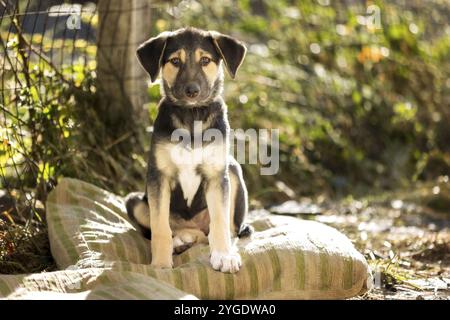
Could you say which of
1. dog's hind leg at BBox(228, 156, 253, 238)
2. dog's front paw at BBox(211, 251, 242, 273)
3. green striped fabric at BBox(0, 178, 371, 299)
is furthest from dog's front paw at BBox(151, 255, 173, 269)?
dog's hind leg at BBox(228, 156, 253, 238)

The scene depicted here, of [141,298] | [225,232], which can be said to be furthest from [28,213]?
[141,298]

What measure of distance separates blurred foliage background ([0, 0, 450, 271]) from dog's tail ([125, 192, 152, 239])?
44.4 inches

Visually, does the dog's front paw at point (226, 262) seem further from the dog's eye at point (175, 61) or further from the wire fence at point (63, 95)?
the wire fence at point (63, 95)

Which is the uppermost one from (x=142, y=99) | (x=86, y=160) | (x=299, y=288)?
(x=142, y=99)

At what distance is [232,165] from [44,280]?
5.23 feet

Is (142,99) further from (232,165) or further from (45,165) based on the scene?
(232,165)

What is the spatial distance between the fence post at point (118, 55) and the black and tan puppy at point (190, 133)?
2.10 meters

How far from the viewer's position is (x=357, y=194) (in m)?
8.65

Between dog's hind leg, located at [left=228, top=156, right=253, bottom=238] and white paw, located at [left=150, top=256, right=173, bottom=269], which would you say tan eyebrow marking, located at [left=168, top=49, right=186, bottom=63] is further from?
white paw, located at [left=150, top=256, right=173, bottom=269]

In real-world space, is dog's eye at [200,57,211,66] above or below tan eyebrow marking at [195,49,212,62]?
below

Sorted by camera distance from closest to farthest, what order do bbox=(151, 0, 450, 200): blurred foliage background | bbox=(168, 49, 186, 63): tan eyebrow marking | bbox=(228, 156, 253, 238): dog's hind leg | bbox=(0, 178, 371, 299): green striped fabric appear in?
1. bbox=(0, 178, 371, 299): green striped fabric
2. bbox=(168, 49, 186, 63): tan eyebrow marking
3. bbox=(228, 156, 253, 238): dog's hind leg
4. bbox=(151, 0, 450, 200): blurred foliage background

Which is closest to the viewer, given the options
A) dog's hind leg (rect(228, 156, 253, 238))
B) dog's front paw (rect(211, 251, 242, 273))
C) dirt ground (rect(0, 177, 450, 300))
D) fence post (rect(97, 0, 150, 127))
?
dog's front paw (rect(211, 251, 242, 273))

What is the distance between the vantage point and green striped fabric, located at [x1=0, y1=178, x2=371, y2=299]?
4.27m

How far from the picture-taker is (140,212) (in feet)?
17.8
